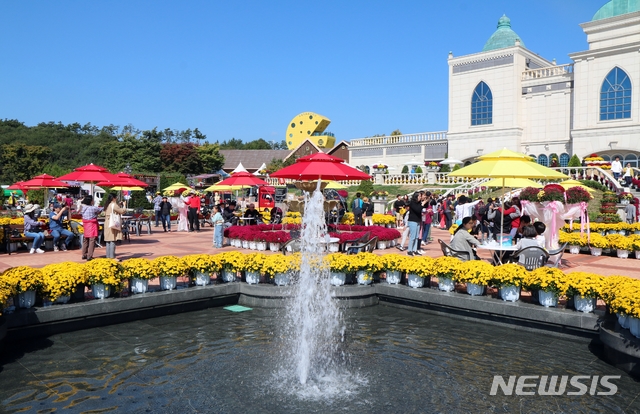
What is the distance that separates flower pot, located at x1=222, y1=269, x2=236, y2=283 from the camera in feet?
32.9

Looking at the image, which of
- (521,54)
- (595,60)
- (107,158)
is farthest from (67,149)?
(595,60)

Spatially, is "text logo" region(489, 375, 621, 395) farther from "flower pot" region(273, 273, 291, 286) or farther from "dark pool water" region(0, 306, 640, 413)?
"flower pot" region(273, 273, 291, 286)

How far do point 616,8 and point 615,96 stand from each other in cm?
668

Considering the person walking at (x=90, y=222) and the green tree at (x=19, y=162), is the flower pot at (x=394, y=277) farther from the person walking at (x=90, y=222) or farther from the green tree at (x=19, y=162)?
the green tree at (x=19, y=162)

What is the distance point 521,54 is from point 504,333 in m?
38.0

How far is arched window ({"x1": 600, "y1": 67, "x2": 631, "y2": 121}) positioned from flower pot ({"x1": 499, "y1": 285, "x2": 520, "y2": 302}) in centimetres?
3277

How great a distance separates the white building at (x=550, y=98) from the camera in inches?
1385

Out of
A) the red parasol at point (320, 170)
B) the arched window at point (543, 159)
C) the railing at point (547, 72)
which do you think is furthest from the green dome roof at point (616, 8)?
the red parasol at point (320, 170)

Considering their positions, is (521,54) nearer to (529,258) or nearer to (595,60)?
(595,60)

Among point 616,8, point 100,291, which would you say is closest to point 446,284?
point 100,291

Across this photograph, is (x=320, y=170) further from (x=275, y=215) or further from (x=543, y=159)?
(x=543, y=159)

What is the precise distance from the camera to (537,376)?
6.25m

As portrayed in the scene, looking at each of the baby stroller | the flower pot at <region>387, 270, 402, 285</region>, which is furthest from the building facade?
the flower pot at <region>387, 270, 402, 285</region>

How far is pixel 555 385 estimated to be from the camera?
600cm
